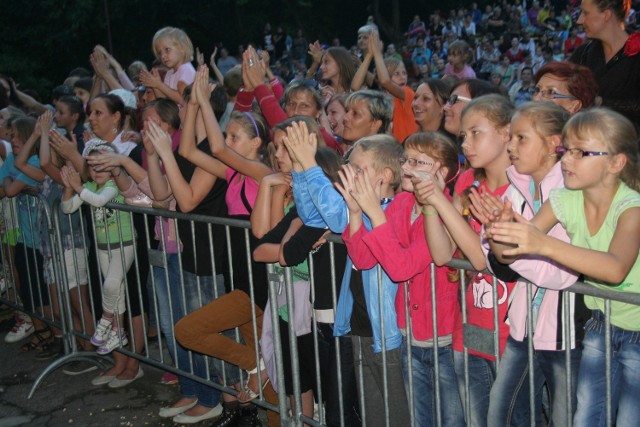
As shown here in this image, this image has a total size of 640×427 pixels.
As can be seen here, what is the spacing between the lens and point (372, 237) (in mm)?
3475

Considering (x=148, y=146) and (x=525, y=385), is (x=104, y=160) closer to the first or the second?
(x=148, y=146)

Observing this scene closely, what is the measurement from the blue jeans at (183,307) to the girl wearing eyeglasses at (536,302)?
7.91ft

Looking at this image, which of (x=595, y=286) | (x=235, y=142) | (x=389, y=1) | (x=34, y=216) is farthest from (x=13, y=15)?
(x=595, y=286)

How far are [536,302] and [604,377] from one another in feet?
1.42

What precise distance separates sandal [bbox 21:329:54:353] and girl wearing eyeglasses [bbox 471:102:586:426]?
5.06 m

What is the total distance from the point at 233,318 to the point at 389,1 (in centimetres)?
4128

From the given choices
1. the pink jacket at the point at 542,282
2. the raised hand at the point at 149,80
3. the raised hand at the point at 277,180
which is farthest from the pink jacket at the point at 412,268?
the raised hand at the point at 149,80

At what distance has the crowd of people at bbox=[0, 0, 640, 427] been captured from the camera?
10.1 feet

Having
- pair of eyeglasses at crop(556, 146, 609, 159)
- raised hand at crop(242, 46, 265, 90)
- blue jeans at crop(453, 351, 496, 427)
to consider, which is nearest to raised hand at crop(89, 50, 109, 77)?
raised hand at crop(242, 46, 265, 90)

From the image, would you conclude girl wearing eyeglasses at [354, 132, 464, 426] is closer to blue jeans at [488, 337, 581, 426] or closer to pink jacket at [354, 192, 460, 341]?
pink jacket at [354, 192, 460, 341]

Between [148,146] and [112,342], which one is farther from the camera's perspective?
[112,342]

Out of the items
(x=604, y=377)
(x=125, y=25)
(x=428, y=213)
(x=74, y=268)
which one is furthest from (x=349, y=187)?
(x=125, y=25)

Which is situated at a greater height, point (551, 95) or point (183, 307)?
point (551, 95)

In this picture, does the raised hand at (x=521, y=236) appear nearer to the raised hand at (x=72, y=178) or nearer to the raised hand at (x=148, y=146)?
the raised hand at (x=148, y=146)
